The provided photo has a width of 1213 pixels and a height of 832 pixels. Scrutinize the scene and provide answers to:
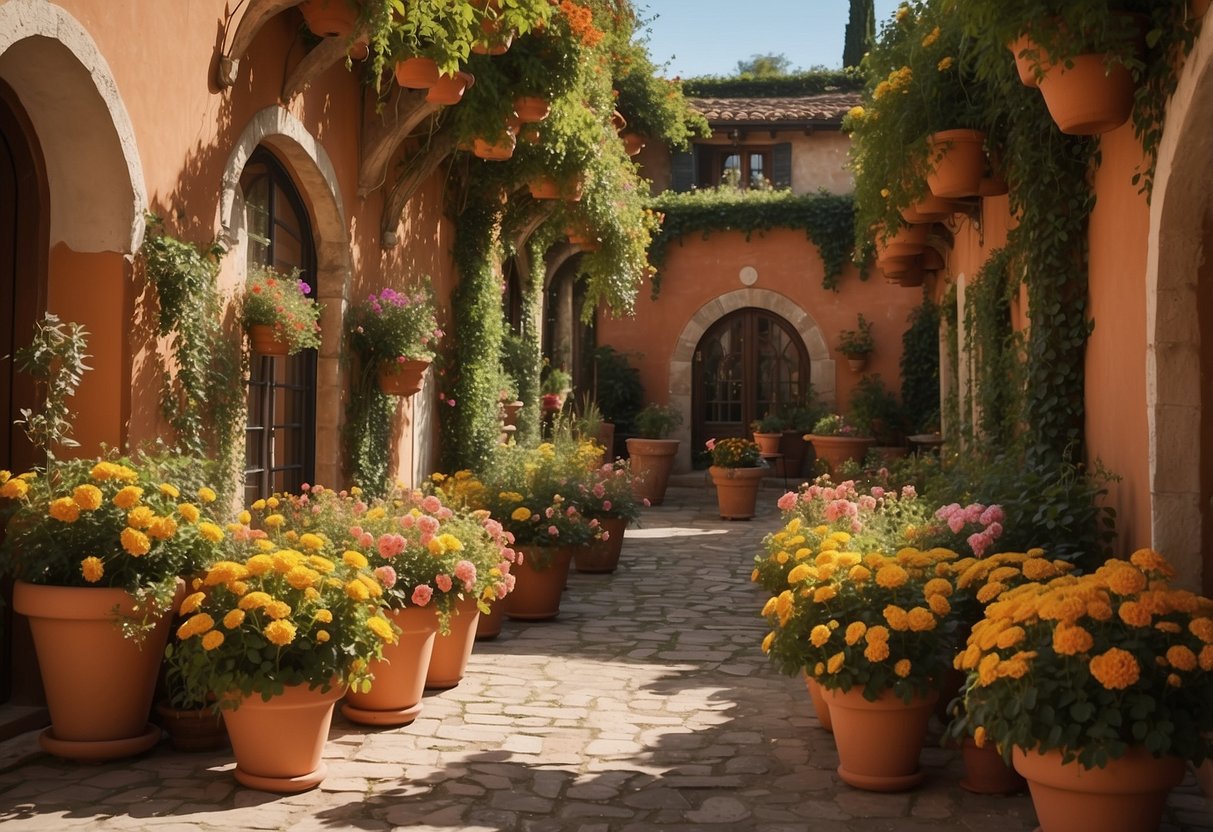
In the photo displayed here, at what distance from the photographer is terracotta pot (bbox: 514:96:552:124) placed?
25.8 ft

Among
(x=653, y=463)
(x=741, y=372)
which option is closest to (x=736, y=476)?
(x=653, y=463)

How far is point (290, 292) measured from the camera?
248 inches

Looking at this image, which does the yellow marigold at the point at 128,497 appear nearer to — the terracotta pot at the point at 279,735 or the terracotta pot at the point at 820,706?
the terracotta pot at the point at 279,735

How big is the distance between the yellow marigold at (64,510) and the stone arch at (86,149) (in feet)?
3.93

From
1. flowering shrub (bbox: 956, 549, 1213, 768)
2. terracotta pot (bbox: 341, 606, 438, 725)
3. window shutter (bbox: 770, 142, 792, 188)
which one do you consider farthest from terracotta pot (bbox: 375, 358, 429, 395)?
window shutter (bbox: 770, 142, 792, 188)

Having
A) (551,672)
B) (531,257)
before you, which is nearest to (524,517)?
(551,672)

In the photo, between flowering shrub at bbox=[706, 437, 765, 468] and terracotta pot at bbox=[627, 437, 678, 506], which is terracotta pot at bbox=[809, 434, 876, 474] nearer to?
flowering shrub at bbox=[706, 437, 765, 468]

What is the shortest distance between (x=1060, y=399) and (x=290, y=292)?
4041mm

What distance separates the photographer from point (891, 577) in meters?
4.27

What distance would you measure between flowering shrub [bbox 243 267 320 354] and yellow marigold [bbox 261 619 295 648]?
252 cm

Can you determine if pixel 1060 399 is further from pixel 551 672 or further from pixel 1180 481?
pixel 551 672

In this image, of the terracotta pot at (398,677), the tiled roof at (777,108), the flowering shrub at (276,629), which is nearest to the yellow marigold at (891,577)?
the flowering shrub at (276,629)

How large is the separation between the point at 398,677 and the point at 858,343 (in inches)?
480

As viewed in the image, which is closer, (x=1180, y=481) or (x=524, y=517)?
(x=1180, y=481)
